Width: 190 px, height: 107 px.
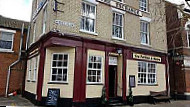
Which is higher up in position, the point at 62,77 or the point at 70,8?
the point at 70,8

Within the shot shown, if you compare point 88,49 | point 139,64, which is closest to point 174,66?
point 139,64

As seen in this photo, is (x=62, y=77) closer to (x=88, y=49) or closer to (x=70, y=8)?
(x=88, y=49)

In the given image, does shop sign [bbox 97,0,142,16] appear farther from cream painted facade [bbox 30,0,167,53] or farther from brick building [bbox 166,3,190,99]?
brick building [bbox 166,3,190,99]

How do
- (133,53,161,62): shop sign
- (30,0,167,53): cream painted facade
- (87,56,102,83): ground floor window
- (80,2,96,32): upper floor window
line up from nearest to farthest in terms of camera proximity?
(30,0,167,53): cream painted facade < (87,56,102,83): ground floor window < (80,2,96,32): upper floor window < (133,53,161,62): shop sign

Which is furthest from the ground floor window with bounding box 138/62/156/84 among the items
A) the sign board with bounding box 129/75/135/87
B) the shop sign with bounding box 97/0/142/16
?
the shop sign with bounding box 97/0/142/16

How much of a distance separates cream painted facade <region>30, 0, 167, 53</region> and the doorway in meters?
2.08

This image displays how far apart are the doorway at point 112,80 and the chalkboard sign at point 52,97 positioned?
14.3 feet

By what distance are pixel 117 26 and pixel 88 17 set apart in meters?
2.65

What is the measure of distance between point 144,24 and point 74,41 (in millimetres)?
7476

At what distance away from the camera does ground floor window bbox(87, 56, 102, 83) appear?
1106 centimetres

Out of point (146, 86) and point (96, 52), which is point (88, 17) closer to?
point (96, 52)

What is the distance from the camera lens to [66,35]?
10.2 m

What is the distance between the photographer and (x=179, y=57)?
672 inches

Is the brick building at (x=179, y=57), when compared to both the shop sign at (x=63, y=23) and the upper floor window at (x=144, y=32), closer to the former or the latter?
the upper floor window at (x=144, y=32)
